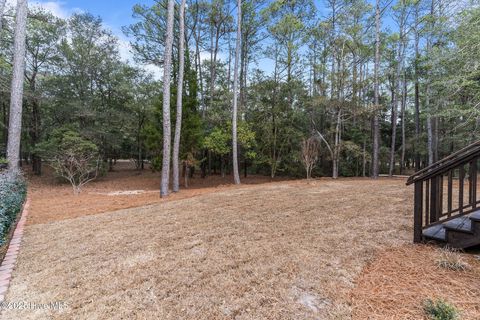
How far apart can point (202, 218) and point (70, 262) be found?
1977 mm

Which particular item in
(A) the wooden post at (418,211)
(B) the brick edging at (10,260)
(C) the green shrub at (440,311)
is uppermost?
(A) the wooden post at (418,211)

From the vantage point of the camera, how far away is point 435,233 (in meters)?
2.62

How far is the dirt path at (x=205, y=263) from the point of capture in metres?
1.66

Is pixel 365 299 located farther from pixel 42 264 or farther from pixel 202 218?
pixel 42 264

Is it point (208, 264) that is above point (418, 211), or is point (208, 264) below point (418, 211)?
below

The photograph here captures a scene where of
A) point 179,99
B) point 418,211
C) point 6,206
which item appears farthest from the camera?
point 179,99

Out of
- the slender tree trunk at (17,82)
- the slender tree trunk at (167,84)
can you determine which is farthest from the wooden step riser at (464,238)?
the slender tree trunk at (17,82)

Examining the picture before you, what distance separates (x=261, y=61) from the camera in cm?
1484

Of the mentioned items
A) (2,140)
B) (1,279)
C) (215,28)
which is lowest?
(1,279)

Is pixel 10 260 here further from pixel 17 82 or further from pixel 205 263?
pixel 17 82

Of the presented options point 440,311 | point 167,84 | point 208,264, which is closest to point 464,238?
point 440,311

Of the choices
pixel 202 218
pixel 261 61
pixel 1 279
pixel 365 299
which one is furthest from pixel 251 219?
pixel 261 61

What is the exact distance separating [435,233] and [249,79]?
44.2ft

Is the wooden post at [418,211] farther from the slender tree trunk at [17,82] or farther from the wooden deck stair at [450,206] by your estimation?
the slender tree trunk at [17,82]
